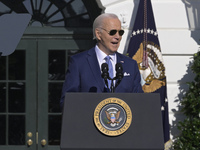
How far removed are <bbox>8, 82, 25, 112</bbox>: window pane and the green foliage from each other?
2323 mm

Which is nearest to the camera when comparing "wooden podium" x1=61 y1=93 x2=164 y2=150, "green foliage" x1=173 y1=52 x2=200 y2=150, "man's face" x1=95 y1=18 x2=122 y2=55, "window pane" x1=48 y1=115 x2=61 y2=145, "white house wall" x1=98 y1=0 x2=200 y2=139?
"wooden podium" x1=61 y1=93 x2=164 y2=150

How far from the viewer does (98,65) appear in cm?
306

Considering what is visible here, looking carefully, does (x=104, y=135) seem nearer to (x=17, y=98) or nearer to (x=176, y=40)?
(x=176, y=40)

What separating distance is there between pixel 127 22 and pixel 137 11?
0.93 ft

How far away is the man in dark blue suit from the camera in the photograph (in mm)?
2902

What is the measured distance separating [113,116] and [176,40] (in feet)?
13.1

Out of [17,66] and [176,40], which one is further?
[17,66]

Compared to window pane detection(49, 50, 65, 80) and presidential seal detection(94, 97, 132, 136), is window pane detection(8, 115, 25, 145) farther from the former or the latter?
presidential seal detection(94, 97, 132, 136)

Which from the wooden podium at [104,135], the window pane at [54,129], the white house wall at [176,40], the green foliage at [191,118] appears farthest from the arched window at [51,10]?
the wooden podium at [104,135]

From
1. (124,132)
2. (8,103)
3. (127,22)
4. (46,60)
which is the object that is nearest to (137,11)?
(127,22)

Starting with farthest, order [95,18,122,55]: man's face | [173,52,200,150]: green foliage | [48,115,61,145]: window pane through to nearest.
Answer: [48,115,61,145]: window pane
[173,52,200,150]: green foliage
[95,18,122,55]: man's face

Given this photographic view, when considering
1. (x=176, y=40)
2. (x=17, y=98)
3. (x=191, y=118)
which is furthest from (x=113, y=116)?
(x=17, y=98)

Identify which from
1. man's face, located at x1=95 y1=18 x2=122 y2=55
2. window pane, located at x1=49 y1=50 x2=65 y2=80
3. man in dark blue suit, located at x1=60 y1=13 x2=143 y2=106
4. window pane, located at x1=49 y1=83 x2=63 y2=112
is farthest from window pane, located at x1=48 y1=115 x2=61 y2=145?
man's face, located at x1=95 y1=18 x2=122 y2=55

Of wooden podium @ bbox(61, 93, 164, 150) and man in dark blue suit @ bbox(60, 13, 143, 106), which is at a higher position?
man in dark blue suit @ bbox(60, 13, 143, 106)
